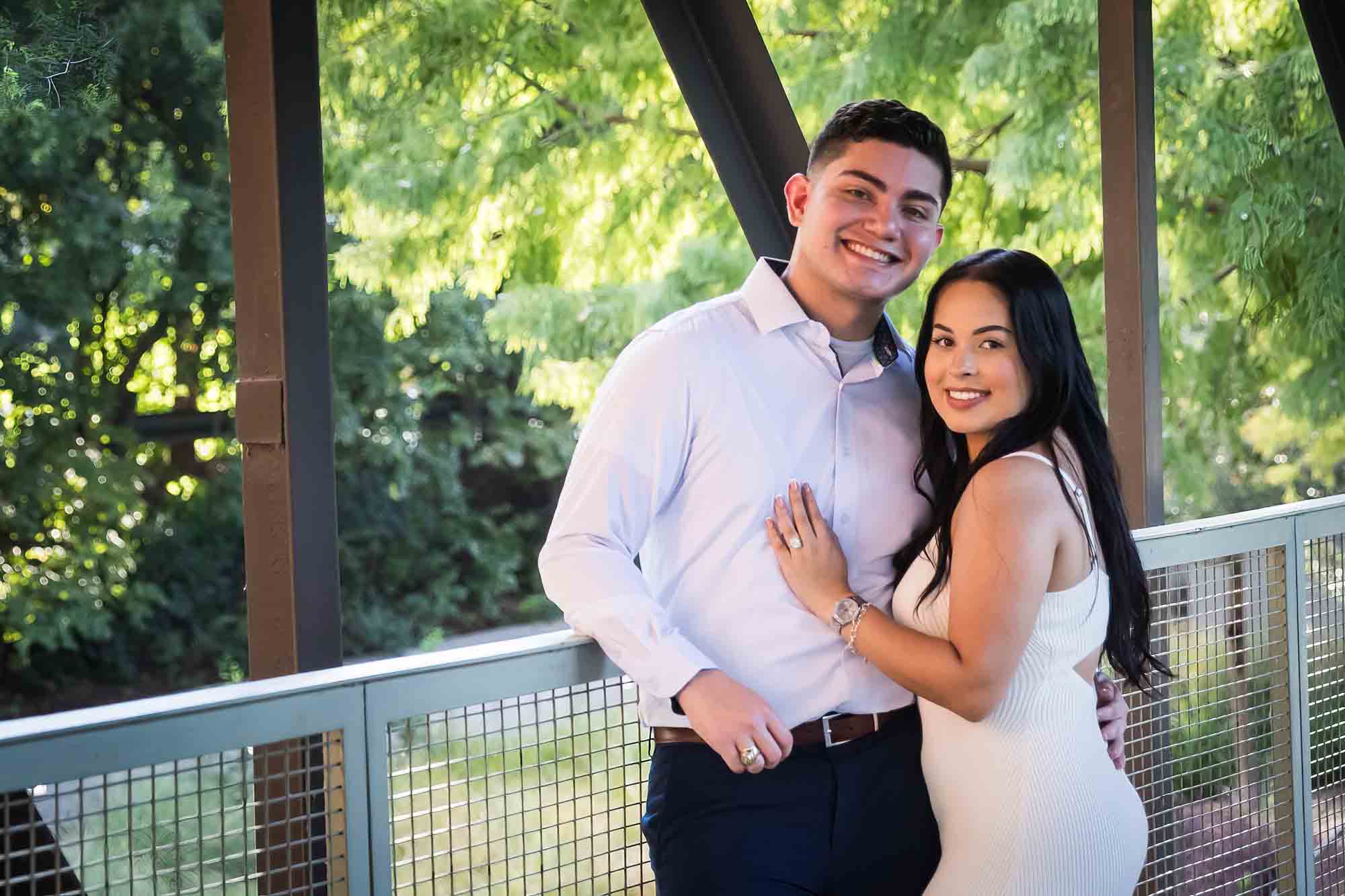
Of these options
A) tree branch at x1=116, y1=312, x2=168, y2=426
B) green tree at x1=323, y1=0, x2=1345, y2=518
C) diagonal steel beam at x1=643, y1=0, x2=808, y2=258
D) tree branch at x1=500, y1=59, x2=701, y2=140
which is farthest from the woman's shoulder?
tree branch at x1=116, y1=312, x2=168, y2=426

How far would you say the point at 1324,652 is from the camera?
2992 millimetres

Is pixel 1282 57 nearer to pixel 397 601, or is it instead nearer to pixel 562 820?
pixel 562 820

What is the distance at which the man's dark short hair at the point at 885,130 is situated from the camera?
2.02 metres

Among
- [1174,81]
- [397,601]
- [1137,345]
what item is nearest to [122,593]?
[397,601]

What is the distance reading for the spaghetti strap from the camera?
5.91 feet

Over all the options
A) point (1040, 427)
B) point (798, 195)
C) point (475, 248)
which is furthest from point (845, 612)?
point (475, 248)

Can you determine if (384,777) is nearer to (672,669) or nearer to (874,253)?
(672,669)

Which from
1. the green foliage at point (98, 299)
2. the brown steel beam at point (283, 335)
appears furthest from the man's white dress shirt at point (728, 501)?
the green foliage at point (98, 299)

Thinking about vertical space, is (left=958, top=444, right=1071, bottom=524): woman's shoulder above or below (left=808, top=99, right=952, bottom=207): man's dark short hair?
below

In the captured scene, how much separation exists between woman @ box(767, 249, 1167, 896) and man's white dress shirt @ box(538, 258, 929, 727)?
0.17ft

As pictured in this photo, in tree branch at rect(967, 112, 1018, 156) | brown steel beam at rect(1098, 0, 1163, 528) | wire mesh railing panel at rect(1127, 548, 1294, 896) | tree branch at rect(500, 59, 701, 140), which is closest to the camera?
wire mesh railing panel at rect(1127, 548, 1294, 896)

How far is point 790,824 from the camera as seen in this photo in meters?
1.80

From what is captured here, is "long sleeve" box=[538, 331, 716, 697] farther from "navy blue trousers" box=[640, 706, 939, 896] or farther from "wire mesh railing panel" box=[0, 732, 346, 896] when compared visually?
"wire mesh railing panel" box=[0, 732, 346, 896]

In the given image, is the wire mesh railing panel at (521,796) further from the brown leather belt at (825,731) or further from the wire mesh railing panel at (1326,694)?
the wire mesh railing panel at (1326,694)
